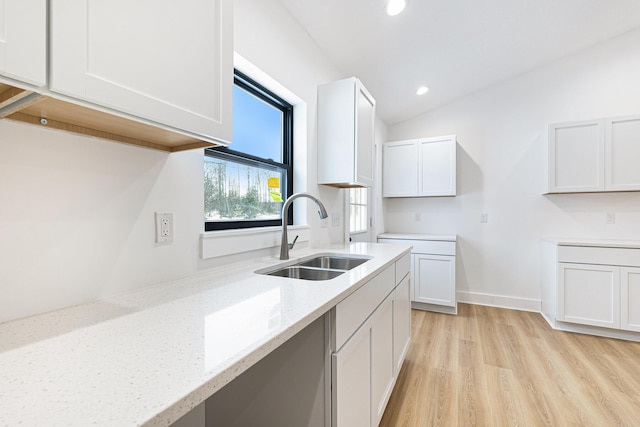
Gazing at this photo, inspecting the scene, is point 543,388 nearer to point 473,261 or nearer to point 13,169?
point 473,261

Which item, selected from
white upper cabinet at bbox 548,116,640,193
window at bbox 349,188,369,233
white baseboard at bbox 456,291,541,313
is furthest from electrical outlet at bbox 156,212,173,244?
white baseboard at bbox 456,291,541,313

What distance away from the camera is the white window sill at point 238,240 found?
1.30 meters

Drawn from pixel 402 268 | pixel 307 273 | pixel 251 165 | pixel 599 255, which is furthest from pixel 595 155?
pixel 251 165

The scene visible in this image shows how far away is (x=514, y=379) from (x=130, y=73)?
2713 mm

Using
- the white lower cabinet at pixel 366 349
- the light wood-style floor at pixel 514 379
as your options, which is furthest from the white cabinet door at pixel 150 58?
the light wood-style floor at pixel 514 379

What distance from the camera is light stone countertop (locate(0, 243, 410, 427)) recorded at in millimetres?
427

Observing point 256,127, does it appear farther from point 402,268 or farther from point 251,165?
point 402,268

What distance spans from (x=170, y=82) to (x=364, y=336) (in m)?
1.17

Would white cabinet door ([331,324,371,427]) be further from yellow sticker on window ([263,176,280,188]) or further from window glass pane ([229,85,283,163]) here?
window glass pane ([229,85,283,163])

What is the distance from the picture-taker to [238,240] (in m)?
1.48

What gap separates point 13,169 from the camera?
2.41ft

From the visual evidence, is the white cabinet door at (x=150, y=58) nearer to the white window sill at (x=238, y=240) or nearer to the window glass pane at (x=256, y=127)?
the white window sill at (x=238, y=240)

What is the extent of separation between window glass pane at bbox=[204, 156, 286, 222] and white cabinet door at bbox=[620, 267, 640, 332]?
10.2ft

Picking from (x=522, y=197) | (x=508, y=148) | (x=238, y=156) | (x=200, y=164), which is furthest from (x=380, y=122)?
(x=200, y=164)
